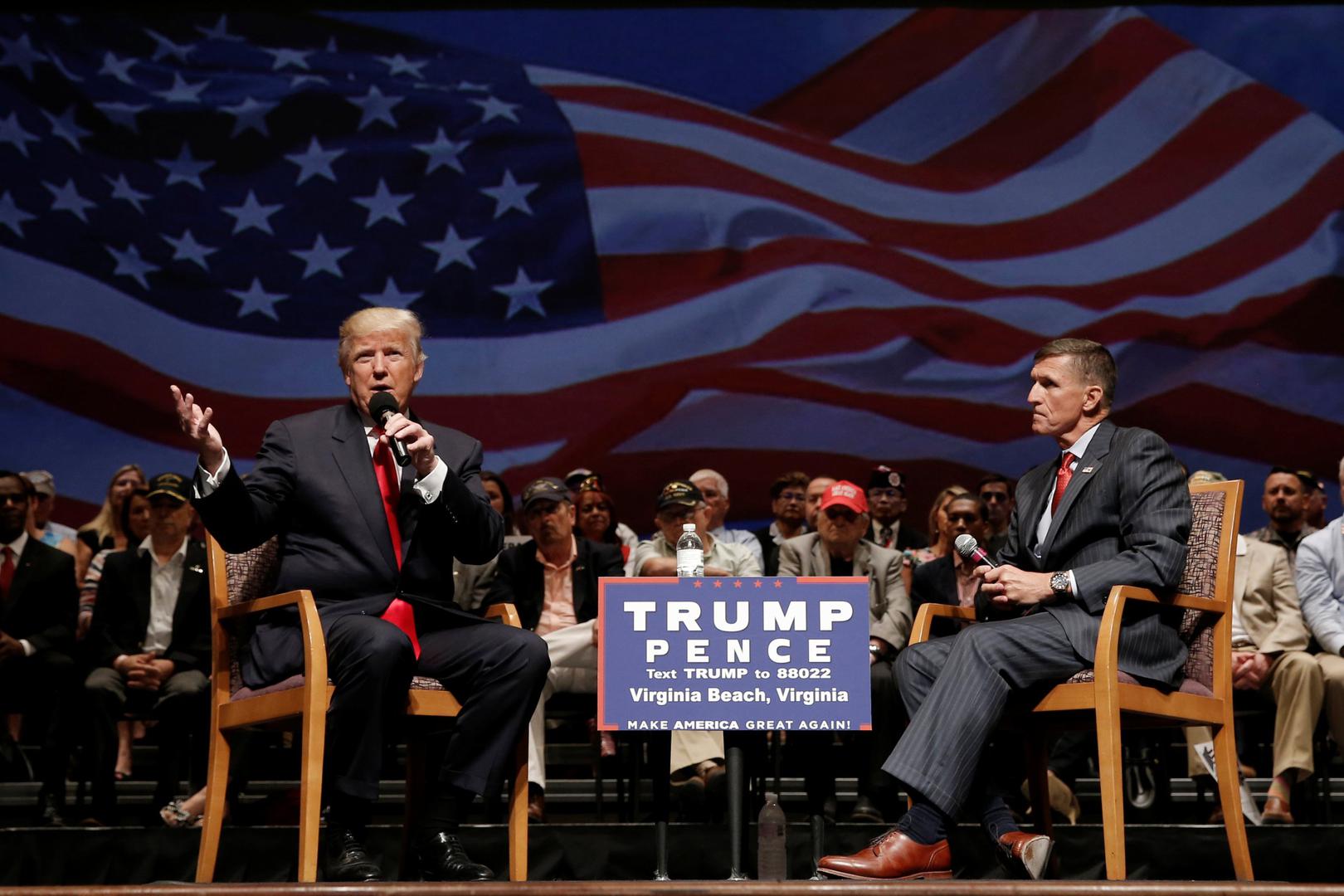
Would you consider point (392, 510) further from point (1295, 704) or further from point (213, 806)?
point (1295, 704)

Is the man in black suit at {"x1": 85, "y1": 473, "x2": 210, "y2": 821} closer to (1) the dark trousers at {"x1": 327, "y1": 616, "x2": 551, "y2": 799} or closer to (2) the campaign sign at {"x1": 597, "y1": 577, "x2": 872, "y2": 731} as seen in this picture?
(1) the dark trousers at {"x1": 327, "y1": 616, "x2": 551, "y2": 799}

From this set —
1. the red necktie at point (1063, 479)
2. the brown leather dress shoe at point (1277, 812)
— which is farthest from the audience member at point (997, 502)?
the red necktie at point (1063, 479)

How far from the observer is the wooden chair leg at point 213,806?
3.32 m

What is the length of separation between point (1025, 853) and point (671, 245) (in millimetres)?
5173

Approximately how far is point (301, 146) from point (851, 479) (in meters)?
3.44

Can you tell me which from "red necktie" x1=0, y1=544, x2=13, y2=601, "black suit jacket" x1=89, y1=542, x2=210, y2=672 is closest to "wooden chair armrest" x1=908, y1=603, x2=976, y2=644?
"black suit jacket" x1=89, y1=542, x2=210, y2=672

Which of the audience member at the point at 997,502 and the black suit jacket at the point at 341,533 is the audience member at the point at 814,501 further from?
the black suit jacket at the point at 341,533

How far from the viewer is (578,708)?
205 inches

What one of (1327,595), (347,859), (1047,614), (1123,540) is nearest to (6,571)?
(347,859)

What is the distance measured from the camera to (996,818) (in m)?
3.30

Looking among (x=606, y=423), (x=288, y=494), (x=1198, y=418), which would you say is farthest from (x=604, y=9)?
(x=288, y=494)

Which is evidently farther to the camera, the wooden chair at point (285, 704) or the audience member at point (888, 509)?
the audience member at point (888, 509)

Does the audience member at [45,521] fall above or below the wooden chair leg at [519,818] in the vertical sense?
above

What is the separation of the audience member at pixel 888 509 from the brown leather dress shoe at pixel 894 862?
334 centimetres
